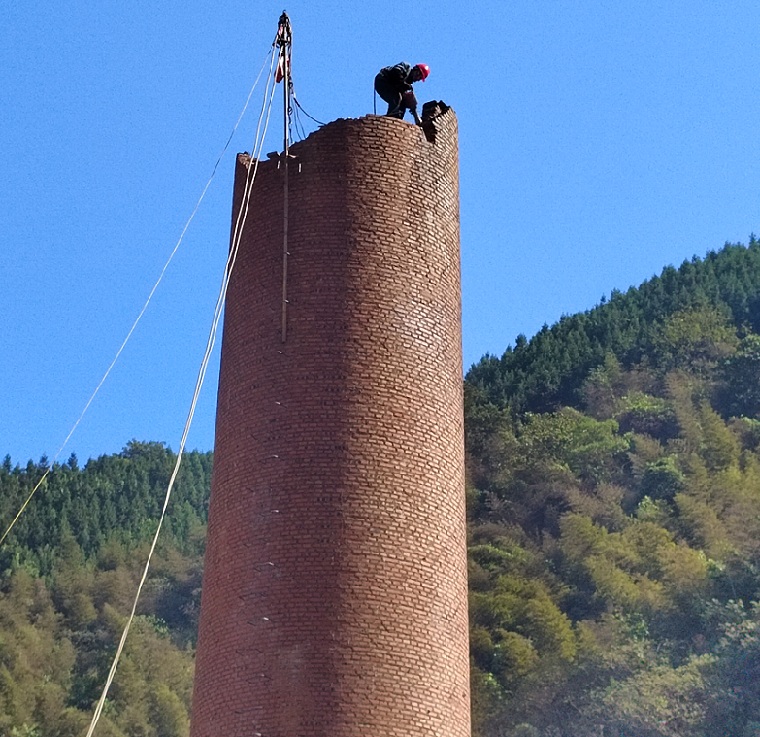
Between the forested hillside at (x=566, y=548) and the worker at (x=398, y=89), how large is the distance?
107ft

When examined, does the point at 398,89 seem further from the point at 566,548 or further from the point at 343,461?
the point at 566,548

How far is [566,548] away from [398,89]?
152ft

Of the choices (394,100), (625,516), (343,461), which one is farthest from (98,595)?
(343,461)

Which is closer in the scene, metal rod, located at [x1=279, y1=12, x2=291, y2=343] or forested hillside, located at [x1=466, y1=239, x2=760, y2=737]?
metal rod, located at [x1=279, y1=12, x2=291, y2=343]

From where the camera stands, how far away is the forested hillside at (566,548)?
5012cm

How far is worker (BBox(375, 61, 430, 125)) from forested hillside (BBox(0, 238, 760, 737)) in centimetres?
3264

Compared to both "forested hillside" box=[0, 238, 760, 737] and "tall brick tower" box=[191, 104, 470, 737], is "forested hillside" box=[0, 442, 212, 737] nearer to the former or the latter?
"forested hillside" box=[0, 238, 760, 737]

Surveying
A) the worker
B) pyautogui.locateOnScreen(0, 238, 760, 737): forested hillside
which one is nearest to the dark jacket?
the worker

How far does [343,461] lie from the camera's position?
41.3 ft

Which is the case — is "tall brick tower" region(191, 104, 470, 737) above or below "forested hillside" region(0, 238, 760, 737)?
below

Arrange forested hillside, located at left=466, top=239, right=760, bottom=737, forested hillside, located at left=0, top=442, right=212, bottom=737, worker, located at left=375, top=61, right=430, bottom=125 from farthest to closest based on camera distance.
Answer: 1. forested hillside, located at left=0, top=442, right=212, bottom=737
2. forested hillside, located at left=466, top=239, right=760, bottom=737
3. worker, located at left=375, top=61, right=430, bottom=125

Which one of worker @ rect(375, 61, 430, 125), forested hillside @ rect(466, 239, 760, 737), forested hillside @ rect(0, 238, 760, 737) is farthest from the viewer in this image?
forested hillside @ rect(0, 238, 760, 737)

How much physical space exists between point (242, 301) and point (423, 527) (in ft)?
9.45

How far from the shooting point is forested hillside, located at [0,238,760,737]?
50.1 m
